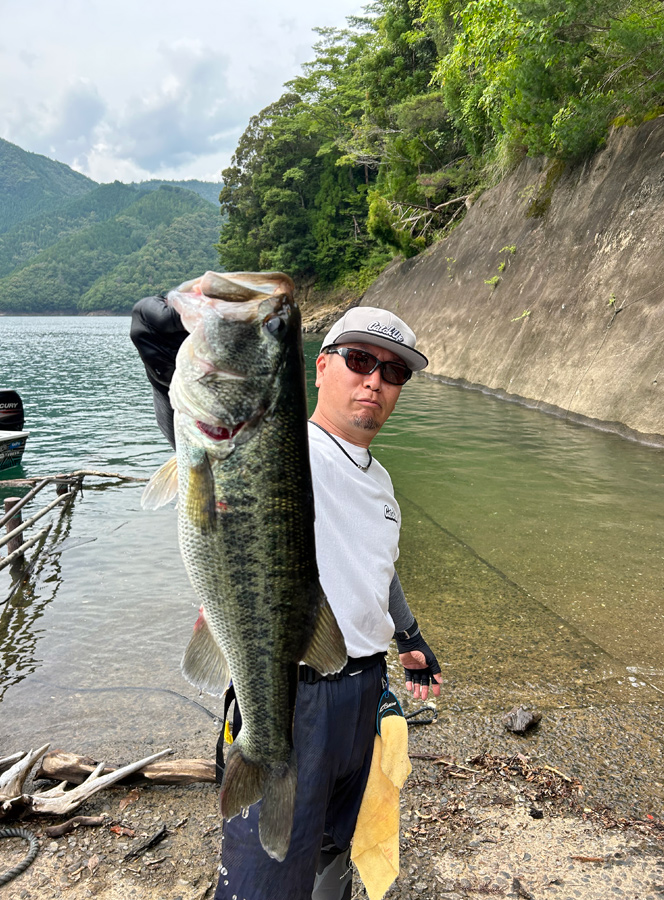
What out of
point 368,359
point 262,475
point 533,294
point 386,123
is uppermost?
point 386,123

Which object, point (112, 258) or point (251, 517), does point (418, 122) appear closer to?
point (251, 517)

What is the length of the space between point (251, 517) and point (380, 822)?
1624 mm

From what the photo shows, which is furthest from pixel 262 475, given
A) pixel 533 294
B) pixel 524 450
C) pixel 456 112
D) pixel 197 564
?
pixel 456 112

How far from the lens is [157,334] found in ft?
7.07

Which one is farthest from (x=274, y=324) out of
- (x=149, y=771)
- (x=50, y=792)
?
(x=50, y=792)

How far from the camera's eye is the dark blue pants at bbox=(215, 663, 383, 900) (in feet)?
6.73

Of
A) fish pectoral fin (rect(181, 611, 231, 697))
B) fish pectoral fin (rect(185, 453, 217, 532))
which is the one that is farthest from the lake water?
fish pectoral fin (rect(185, 453, 217, 532))

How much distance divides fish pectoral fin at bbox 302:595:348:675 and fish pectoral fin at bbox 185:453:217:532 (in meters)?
0.49

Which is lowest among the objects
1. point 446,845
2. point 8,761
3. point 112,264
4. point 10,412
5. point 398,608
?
point 10,412

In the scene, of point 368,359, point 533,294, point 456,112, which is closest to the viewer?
point 368,359

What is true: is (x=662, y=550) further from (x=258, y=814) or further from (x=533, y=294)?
(x=533, y=294)

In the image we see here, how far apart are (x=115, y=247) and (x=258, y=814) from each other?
13597cm

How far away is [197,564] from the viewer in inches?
74.3

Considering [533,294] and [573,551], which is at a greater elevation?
[533,294]
